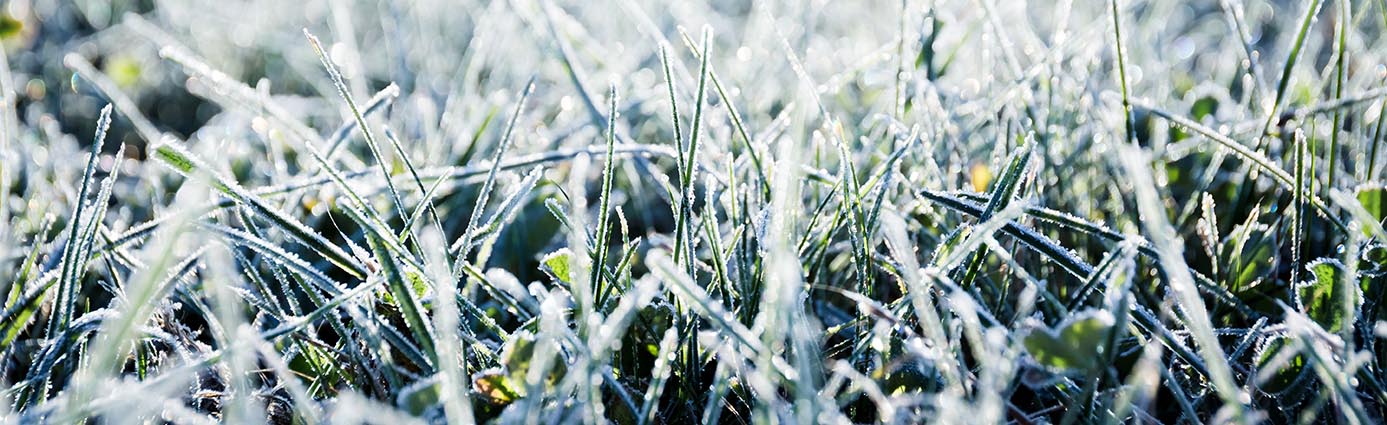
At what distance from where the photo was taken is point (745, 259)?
84cm

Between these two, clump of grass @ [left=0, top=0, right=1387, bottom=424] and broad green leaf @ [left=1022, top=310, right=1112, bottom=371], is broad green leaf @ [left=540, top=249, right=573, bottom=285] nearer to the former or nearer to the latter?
clump of grass @ [left=0, top=0, right=1387, bottom=424]

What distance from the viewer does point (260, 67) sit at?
2.10 m

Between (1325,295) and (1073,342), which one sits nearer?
(1073,342)

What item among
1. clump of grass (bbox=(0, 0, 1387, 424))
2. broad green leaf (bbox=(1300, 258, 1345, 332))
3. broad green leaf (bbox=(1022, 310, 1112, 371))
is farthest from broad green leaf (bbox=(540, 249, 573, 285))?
broad green leaf (bbox=(1300, 258, 1345, 332))

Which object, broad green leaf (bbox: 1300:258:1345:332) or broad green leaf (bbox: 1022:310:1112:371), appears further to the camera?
broad green leaf (bbox: 1300:258:1345:332)

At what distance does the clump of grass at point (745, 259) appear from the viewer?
65 cm

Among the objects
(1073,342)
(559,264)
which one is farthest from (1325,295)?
(559,264)

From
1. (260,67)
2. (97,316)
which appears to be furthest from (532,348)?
(260,67)

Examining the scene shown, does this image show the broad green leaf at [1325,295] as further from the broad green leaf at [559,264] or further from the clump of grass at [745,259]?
the broad green leaf at [559,264]

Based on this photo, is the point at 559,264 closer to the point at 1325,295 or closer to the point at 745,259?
the point at 745,259

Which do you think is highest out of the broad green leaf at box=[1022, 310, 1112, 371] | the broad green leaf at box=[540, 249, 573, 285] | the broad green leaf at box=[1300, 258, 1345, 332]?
the broad green leaf at box=[540, 249, 573, 285]

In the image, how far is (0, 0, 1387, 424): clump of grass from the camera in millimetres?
649

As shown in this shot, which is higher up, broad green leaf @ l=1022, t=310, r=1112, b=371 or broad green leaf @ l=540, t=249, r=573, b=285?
broad green leaf @ l=540, t=249, r=573, b=285

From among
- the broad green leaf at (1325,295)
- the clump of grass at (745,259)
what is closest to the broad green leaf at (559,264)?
the clump of grass at (745,259)
